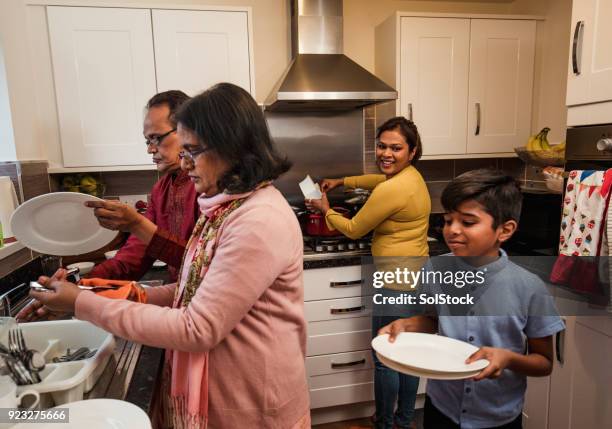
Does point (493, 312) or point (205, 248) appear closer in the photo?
point (205, 248)

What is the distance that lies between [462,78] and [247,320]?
1998 mm

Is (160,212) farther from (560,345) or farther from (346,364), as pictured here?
(560,345)

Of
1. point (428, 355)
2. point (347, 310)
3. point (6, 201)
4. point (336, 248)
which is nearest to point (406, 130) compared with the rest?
point (336, 248)

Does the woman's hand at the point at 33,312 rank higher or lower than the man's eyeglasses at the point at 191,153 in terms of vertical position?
lower

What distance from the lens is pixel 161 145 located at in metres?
1.19

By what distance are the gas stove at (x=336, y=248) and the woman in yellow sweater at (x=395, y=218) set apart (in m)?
0.15

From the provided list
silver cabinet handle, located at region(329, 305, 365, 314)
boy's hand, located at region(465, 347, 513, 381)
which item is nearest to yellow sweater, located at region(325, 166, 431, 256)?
silver cabinet handle, located at region(329, 305, 365, 314)

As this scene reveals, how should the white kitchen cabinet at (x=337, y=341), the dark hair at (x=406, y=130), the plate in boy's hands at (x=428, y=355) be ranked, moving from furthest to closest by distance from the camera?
the white kitchen cabinet at (x=337, y=341), the dark hair at (x=406, y=130), the plate in boy's hands at (x=428, y=355)

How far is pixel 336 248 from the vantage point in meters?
2.07

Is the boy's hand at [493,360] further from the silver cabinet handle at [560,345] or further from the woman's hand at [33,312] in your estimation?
the woman's hand at [33,312]

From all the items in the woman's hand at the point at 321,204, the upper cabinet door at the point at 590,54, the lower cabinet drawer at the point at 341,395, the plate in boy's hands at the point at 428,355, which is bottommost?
the lower cabinet drawer at the point at 341,395

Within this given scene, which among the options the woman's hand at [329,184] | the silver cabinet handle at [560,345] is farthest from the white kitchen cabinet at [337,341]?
the silver cabinet handle at [560,345]

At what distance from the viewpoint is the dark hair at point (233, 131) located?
2.69 ft

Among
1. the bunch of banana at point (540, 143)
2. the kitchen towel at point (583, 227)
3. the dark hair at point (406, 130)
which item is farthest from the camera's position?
the bunch of banana at point (540, 143)
